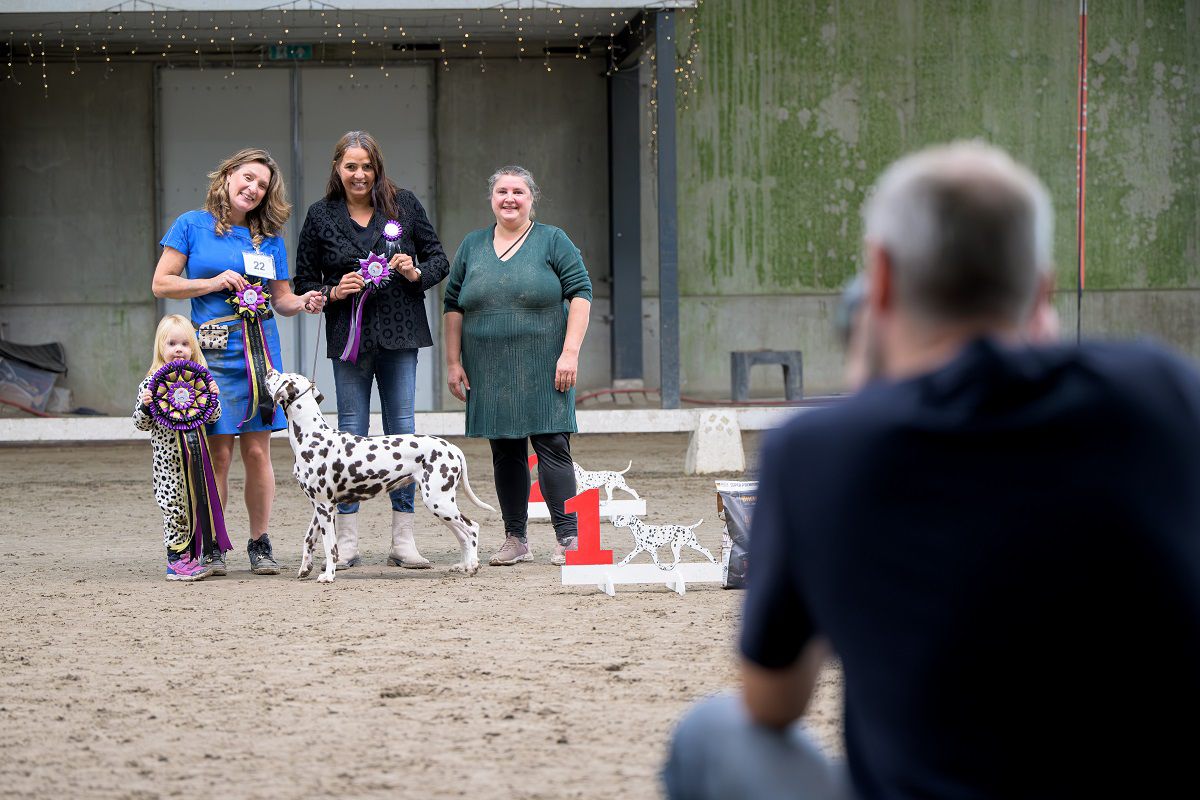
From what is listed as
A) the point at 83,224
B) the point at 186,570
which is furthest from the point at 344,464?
the point at 83,224

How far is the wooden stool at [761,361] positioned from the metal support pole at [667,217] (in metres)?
1.84

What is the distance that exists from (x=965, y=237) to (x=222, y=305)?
15.6ft

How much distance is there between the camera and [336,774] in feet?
10.1

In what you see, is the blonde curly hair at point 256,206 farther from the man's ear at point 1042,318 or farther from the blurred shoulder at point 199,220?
the man's ear at point 1042,318

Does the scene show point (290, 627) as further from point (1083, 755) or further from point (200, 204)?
point (200, 204)

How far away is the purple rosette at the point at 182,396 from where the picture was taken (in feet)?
17.9

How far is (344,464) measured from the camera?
546 centimetres

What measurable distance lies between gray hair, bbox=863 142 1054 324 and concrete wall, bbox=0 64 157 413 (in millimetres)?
14282

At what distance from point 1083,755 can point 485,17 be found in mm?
11698

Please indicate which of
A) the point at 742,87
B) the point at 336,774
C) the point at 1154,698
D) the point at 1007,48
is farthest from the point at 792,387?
the point at 1154,698

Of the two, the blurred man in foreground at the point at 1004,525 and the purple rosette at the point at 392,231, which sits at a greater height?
the purple rosette at the point at 392,231

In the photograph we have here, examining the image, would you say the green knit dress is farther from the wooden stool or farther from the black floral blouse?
the wooden stool

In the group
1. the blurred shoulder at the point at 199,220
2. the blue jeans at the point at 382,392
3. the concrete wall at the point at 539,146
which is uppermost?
the concrete wall at the point at 539,146

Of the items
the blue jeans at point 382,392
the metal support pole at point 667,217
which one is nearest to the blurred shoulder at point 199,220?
the blue jeans at point 382,392
